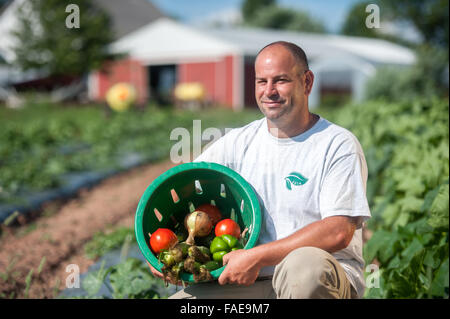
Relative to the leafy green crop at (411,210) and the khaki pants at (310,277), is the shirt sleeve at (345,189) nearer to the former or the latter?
the khaki pants at (310,277)

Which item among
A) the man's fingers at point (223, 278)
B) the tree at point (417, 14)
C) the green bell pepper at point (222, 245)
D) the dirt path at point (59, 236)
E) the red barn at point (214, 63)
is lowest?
the dirt path at point (59, 236)

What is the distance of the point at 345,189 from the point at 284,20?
64.6m

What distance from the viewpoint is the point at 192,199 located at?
1.75m

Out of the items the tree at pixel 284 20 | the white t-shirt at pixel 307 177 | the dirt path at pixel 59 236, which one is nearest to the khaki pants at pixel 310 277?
the white t-shirt at pixel 307 177

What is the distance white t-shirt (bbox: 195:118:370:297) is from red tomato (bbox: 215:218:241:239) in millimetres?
90

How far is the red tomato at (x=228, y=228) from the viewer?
162 centimetres

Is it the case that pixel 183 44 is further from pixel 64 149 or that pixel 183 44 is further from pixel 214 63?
pixel 64 149

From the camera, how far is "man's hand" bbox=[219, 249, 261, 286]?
1538 millimetres

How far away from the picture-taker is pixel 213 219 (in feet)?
5.58

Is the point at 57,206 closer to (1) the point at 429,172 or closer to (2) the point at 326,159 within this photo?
(1) the point at 429,172

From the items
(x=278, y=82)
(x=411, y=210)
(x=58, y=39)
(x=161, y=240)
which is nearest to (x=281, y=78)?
(x=278, y=82)

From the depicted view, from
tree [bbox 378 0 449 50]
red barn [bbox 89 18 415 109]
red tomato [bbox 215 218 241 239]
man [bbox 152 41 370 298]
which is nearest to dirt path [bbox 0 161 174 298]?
red tomato [bbox 215 218 241 239]

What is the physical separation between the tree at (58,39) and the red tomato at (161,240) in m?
15.9
